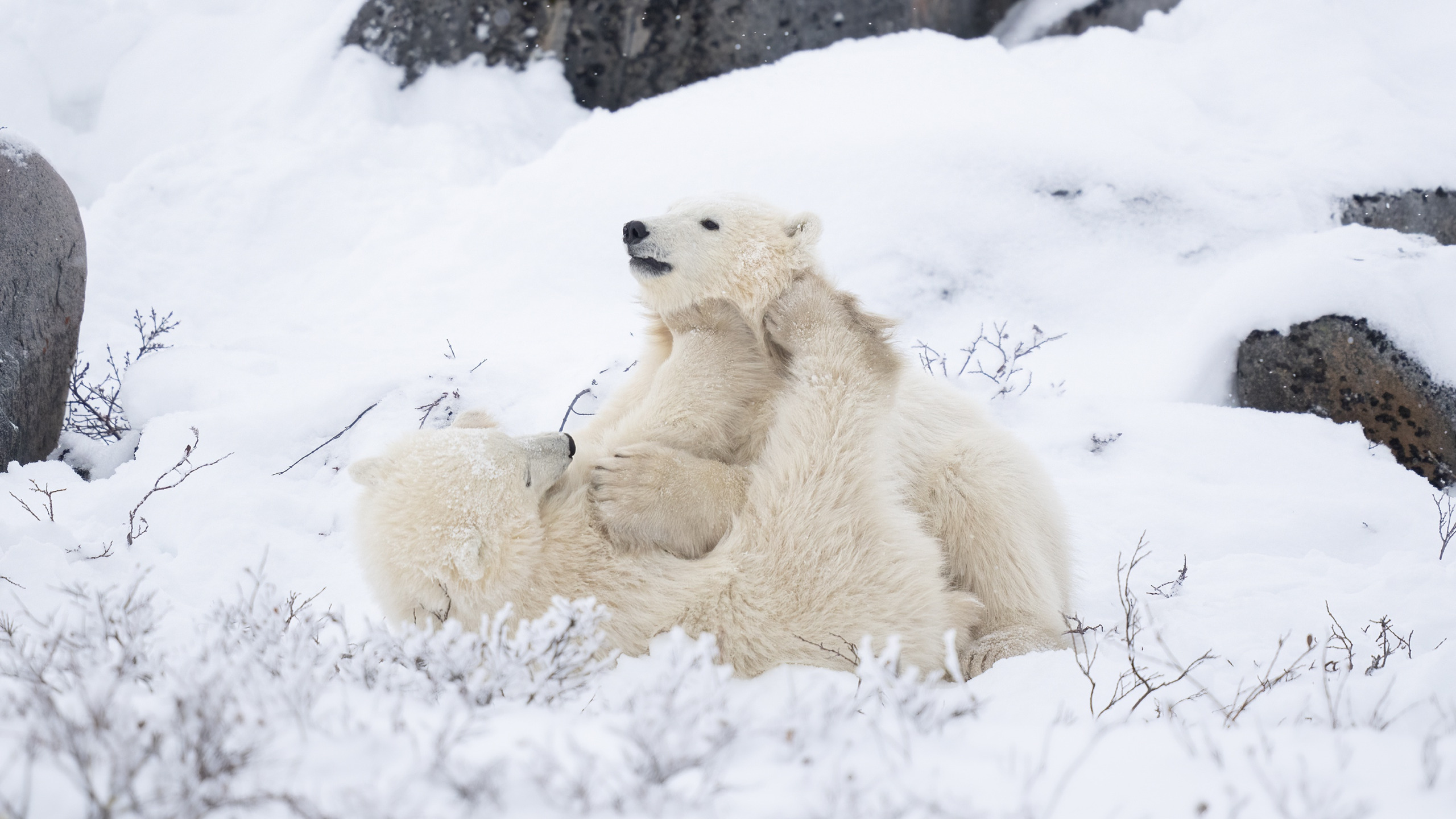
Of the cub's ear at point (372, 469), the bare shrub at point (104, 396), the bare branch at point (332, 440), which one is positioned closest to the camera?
the cub's ear at point (372, 469)

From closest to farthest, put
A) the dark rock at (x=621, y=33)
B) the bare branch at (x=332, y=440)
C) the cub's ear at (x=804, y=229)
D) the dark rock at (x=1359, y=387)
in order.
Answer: the cub's ear at (x=804, y=229)
the bare branch at (x=332, y=440)
the dark rock at (x=1359, y=387)
the dark rock at (x=621, y=33)

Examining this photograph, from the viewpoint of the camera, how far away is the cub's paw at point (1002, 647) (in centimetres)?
255

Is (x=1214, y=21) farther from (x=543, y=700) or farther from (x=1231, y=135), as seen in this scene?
(x=543, y=700)

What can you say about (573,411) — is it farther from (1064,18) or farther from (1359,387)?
(1064,18)

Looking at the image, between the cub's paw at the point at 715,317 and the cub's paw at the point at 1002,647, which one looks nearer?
the cub's paw at the point at 1002,647

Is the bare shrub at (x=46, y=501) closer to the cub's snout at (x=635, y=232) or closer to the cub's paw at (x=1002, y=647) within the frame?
the cub's snout at (x=635, y=232)

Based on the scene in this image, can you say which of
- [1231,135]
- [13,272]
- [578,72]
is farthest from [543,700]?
[578,72]

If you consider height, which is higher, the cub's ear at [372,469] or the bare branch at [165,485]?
the cub's ear at [372,469]

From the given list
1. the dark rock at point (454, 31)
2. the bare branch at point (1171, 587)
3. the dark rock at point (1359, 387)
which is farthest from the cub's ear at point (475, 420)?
the dark rock at point (454, 31)

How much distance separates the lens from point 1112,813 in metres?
1.33

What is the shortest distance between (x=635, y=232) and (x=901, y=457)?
3.67 ft

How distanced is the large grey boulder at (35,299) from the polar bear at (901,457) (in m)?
2.76

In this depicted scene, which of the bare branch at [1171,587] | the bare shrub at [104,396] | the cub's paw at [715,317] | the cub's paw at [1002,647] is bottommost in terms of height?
the bare shrub at [104,396]

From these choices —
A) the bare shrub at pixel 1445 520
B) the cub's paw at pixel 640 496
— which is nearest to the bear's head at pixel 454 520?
the cub's paw at pixel 640 496
